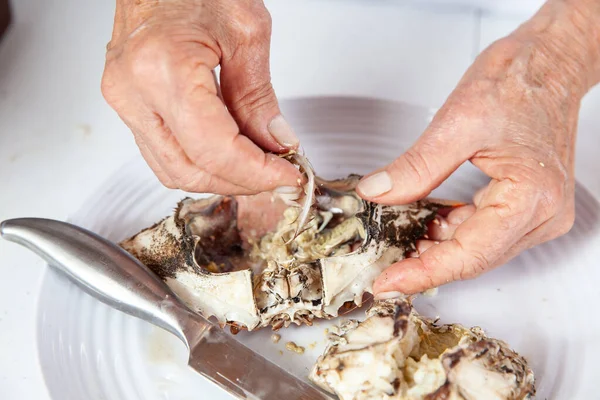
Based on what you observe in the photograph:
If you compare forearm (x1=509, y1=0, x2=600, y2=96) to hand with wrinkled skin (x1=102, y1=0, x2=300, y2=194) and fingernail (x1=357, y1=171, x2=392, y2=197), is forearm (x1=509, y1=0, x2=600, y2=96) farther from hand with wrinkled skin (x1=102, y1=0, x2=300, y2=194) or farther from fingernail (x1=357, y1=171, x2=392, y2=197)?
hand with wrinkled skin (x1=102, y1=0, x2=300, y2=194)

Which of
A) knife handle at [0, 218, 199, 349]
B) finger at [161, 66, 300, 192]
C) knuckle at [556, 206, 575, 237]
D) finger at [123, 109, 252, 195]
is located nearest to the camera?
finger at [161, 66, 300, 192]

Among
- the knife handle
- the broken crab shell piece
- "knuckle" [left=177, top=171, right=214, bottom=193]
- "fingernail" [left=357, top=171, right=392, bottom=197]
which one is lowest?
the broken crab shell piece

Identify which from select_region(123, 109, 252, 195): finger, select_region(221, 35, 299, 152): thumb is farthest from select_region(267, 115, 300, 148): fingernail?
select_region(123, 109, 252, 195): finger

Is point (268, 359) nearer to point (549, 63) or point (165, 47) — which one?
point (165, 47)

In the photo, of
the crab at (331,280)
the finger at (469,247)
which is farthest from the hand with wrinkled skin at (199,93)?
the finger at (469,247)

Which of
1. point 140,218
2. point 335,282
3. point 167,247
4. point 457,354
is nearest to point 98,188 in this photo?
point 140,218

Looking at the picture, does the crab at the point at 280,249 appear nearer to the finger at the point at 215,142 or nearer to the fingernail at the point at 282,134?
the fingernail at the point at 282,134

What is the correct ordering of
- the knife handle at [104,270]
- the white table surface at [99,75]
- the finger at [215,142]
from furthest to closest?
the white table surface at [99,75], the knife handle at [104,270], the finger at [215,142]
